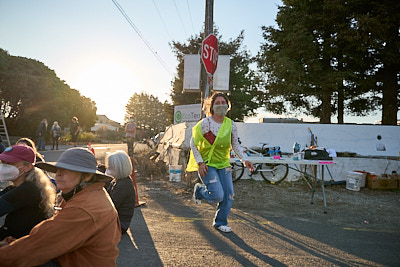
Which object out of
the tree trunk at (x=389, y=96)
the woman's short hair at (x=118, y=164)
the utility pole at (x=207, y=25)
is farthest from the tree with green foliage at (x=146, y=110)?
the woman's short hair at (x=118, y=164)

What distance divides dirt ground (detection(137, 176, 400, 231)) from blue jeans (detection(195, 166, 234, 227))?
1.48 meters

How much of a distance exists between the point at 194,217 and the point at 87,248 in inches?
143

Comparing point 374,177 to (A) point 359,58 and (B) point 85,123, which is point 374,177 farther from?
(B) point 85,123

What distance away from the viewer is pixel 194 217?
5215mm

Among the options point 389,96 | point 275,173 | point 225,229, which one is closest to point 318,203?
point 275,173

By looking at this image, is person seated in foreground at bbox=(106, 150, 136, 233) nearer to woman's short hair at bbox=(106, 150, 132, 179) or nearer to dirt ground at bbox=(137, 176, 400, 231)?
woman's short hair at bbox=(106, 150, 132, 179)

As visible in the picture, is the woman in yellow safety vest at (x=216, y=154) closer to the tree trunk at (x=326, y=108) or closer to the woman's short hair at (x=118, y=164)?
the woman's short hair at (x=118, y=164)

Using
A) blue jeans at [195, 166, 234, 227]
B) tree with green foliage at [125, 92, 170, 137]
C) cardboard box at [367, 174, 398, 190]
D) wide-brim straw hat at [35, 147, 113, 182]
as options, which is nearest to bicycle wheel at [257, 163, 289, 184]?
cardboard box at [367, 174, 398, 190]

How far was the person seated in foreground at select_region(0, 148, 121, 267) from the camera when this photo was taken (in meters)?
1.59

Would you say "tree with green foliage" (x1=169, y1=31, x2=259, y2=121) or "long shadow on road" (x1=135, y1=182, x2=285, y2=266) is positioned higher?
"tree with green foliage" (x1=169, y1=31, x2=259, y2=121)

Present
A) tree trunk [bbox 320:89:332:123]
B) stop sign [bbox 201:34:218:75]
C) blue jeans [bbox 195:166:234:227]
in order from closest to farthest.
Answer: blue jeans [bbox 195:166:234:227], stop sign [bbox 201:34:218:75], tree trunk [bbox 320:89:332:123]

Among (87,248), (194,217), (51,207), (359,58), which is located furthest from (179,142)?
(359,58)

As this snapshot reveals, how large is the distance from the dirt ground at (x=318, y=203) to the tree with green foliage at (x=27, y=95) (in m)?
24.7

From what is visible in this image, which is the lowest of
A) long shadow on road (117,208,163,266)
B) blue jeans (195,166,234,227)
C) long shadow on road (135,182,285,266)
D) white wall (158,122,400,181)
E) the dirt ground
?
long shadow on road (117,208,163,266)
